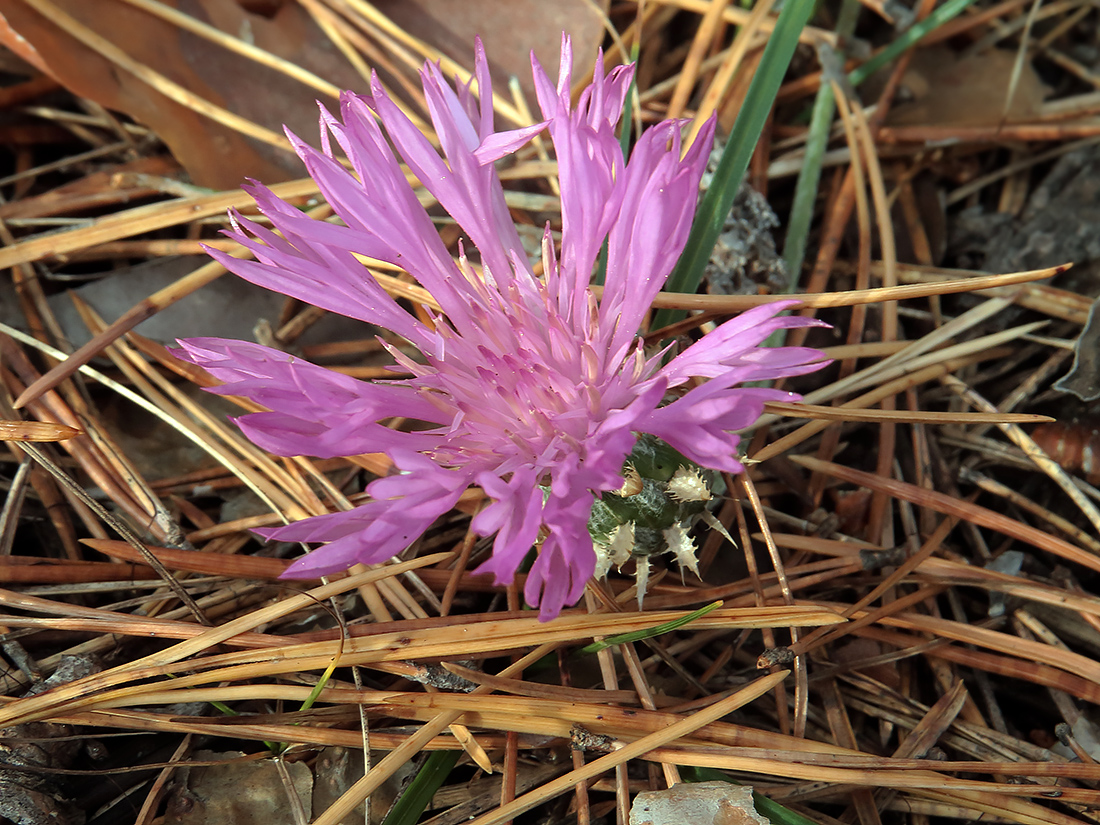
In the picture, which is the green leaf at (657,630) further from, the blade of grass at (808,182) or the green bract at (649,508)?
the blade of grass at (808,182)

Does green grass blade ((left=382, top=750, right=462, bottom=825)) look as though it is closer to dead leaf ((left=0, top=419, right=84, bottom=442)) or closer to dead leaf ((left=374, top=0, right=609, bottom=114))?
dead leaf ((left=0, top=419, right=84, bottom=442))

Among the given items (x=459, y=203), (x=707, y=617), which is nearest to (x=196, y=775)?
(x=707, y=617)

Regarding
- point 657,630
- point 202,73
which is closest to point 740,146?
point 657,630

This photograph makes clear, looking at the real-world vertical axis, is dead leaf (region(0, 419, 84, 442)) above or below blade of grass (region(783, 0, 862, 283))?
below

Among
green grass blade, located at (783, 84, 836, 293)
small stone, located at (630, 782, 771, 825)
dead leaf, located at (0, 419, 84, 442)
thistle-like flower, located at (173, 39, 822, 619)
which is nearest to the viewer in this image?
thistle-like flower, located at (173, 39, 822, 619)

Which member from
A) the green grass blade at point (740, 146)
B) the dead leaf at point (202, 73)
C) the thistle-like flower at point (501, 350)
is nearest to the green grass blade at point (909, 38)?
the green grass blade at point (740, 146)

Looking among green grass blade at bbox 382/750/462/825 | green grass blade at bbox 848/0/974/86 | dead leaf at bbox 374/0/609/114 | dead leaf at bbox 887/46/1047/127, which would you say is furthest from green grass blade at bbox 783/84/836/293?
green grass blade at bbox 382/750/462/825
